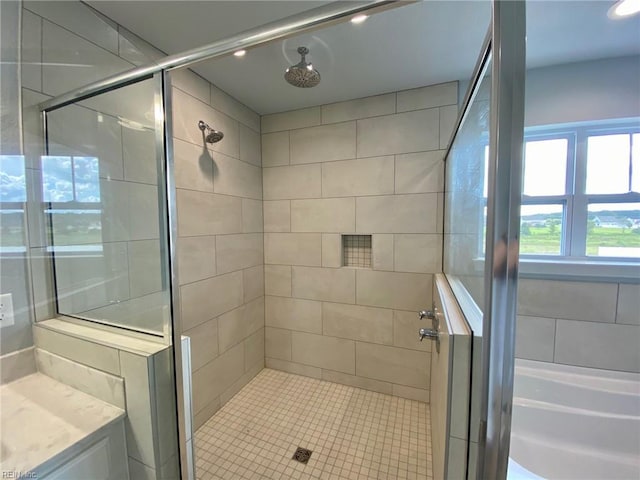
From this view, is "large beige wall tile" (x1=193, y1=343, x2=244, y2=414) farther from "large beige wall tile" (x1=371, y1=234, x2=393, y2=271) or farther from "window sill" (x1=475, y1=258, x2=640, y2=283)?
"window sill" (x1=475, y1=258, x2=640, y2=283)

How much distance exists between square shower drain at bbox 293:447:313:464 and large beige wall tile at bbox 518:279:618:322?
1.61 metres

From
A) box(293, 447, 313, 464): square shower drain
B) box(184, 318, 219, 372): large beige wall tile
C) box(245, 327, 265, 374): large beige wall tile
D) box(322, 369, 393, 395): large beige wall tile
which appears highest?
box(184, 318, 219, 372): large beige wall tile

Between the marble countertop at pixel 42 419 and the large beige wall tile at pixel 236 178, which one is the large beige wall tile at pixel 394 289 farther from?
the marble countertop at pixel 42 419

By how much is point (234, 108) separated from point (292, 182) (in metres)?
0.75

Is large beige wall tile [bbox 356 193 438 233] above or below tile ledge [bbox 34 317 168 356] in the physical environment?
above

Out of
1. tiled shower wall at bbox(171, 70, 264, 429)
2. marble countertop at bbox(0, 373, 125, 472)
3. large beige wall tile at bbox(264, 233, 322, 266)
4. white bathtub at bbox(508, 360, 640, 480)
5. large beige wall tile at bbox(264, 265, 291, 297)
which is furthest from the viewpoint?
large beige wall tile at bbox(264, 265, 291, 297)

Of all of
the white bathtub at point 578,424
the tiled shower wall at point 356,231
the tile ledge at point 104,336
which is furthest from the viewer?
the tiled shower wall at point 356,231

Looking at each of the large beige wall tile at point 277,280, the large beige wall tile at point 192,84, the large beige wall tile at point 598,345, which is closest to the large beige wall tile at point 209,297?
the large beige wall tile at point 277,280

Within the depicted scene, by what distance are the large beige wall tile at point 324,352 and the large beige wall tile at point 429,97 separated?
1963 mm

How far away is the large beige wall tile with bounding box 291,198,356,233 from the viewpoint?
2139 mm

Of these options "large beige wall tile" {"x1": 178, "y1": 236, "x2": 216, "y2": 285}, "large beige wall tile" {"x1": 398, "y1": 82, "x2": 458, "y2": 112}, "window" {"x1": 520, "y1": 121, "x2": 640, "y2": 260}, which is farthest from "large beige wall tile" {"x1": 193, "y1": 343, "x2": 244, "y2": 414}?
"large beige wall tile" {"x1": 398, "y1": 82, "x2": 458, "y2": 112}

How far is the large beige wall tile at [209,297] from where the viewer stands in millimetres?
1661

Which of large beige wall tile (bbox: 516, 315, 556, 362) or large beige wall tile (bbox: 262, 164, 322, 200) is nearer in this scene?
large beige wall tile (bbox: 516, 315, 556, 362)

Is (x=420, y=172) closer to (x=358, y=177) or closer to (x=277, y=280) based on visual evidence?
(x=358, y=177)
